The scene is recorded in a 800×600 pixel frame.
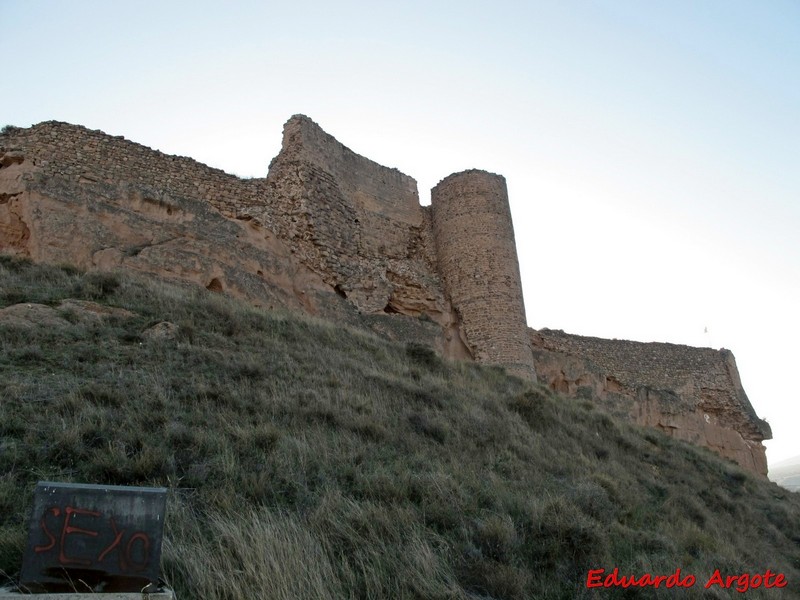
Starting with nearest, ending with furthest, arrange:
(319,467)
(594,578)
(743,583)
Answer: (594,578) < (319,467) < (743,583)

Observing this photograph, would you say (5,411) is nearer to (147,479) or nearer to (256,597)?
(147,479)

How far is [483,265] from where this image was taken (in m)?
14.9

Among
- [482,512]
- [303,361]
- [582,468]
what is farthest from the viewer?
[303,361]

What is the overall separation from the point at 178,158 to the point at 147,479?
8411mm

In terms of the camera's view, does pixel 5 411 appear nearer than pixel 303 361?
Yes

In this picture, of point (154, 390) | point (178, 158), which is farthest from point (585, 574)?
point (178, 158)

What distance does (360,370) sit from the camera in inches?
309

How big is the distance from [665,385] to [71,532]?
1957cm

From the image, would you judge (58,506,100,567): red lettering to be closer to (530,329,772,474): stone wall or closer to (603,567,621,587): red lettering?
(603,567,621,587): red lettering

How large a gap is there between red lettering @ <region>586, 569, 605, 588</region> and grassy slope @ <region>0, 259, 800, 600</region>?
60 mm

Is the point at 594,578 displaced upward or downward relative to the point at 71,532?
downward

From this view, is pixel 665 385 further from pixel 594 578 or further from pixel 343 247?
pixel 594 578

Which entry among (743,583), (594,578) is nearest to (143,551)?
(594,578)

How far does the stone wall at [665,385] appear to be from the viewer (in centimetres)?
1738
